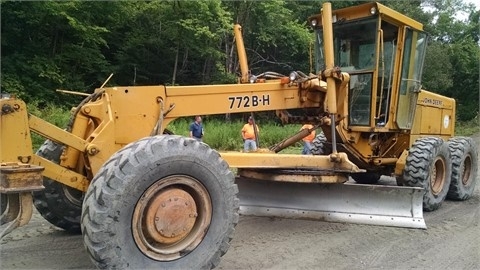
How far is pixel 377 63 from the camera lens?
21.9 ft

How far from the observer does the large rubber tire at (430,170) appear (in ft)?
21.1

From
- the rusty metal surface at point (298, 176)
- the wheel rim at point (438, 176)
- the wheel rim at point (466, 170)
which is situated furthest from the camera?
the wheel rim at point (466, 170)

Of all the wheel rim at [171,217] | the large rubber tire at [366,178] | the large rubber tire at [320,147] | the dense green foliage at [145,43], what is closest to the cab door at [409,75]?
the large rubber tire at [320,147]

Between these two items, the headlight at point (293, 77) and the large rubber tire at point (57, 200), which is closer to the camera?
the large rubber tire at point (57, 200)

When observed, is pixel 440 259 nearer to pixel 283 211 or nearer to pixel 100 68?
pixel 283 211

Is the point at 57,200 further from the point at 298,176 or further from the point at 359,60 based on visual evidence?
the point at 359,60

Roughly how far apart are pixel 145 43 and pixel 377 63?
17.2 metres

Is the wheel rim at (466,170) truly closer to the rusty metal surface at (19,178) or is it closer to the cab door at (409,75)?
the cab door at (409,75)

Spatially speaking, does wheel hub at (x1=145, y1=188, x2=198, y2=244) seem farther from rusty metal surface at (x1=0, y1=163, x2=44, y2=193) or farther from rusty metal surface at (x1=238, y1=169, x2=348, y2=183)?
rusty metal surface at (x1=238, y1=169, x2=348, y2=183)

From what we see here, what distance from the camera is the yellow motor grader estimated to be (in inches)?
139

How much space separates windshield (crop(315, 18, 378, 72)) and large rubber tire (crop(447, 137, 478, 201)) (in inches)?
86.9

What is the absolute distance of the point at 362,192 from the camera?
5598 millimetres

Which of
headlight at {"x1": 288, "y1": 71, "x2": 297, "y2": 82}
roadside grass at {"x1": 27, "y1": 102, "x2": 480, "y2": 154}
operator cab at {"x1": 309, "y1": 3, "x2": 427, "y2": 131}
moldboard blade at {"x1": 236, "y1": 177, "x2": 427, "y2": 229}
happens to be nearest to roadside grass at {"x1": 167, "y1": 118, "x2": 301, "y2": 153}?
roadside grass at {"x1": 27, "y1": 102, "x2": 480, "y2": 154}

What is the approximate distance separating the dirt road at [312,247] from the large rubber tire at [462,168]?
1495mm
